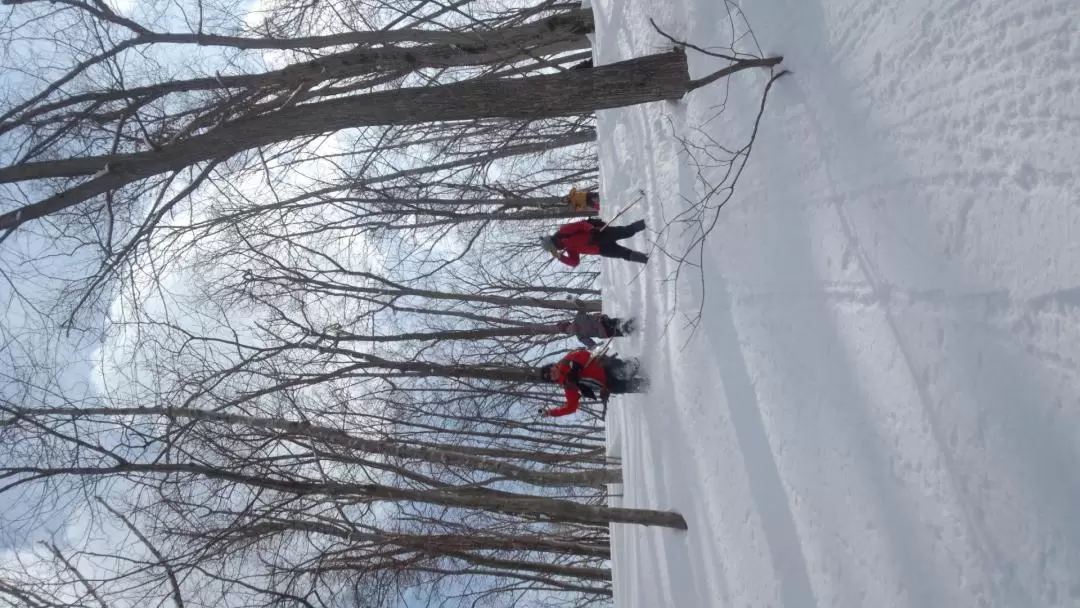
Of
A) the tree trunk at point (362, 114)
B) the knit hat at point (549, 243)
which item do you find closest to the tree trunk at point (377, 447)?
the knit hat at point (549, 243)

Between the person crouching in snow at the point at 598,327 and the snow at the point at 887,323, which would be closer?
the snow at the point at 887,323

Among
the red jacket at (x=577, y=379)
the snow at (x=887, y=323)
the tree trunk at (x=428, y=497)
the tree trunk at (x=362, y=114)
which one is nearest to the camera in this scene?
the snow at (x=887, y=323)

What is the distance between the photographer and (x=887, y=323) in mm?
2641

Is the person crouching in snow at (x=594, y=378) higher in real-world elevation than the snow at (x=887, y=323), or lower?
higher

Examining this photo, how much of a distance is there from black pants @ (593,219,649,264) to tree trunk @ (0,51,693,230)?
1.36 m

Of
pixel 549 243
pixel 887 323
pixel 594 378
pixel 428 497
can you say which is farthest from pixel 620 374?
pixel 887 323

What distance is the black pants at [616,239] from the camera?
18.1 ft

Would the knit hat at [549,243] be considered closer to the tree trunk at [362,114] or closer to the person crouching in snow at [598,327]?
the person crouching in snow at [598,327]

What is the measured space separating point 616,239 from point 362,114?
2.38 meters

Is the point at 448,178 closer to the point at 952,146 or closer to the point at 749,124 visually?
the point at 749,124

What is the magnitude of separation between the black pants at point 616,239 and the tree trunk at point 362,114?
1.36 m

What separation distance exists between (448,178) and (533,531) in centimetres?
526

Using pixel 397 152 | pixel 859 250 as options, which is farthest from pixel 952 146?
pixel 397 152

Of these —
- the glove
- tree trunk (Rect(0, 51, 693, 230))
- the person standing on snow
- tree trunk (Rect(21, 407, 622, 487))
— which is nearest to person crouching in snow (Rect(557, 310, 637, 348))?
the glove
